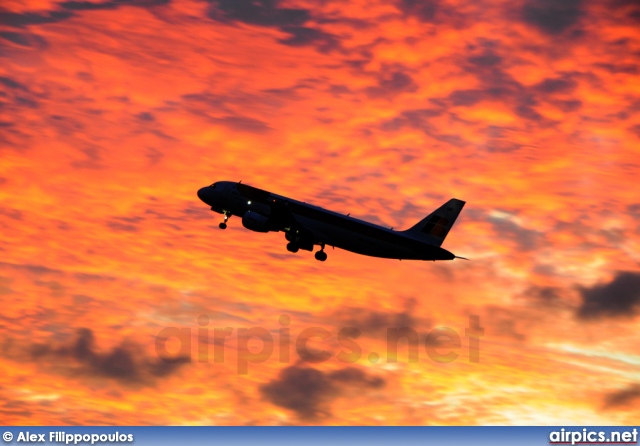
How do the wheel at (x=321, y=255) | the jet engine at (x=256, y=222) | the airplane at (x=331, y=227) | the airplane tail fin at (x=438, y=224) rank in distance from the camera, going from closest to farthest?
the airplane at (x=331, y=227) → the airplane tail fin at (x=438, y=224) → the jet engine at (x=256, y=222) → the wheel at (x=321, y=255)

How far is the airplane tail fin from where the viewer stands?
73.2 m

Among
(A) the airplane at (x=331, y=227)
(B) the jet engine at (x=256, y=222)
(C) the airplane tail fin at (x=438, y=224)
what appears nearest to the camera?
(A) the airplane at (x=331, y=227)

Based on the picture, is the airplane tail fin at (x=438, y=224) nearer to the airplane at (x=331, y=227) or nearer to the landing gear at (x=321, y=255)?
the airplane at (x=331, y=227)

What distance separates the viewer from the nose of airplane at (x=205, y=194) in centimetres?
8188

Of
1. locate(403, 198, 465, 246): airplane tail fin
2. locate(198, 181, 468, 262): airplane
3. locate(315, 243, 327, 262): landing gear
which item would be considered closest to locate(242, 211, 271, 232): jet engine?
locate(198, 181, 468, 262): airplane

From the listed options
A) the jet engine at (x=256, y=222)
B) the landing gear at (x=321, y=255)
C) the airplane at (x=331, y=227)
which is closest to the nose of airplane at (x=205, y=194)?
the airplane at (x=331, y=227)

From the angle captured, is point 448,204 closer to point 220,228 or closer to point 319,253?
point 319,253

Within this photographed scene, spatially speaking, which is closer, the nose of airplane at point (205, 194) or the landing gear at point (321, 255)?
the landing gear at point (321, 255)

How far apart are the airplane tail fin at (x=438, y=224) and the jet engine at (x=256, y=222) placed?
15.0 m

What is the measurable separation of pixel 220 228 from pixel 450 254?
2454cm

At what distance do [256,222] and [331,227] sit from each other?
8118 mm

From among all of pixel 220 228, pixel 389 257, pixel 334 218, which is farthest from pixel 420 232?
pixel 220 228

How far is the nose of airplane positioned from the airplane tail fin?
23.8m

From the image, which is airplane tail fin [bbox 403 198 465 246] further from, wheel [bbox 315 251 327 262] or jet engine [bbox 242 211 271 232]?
jet engine [bbox 242 211 271 232]
